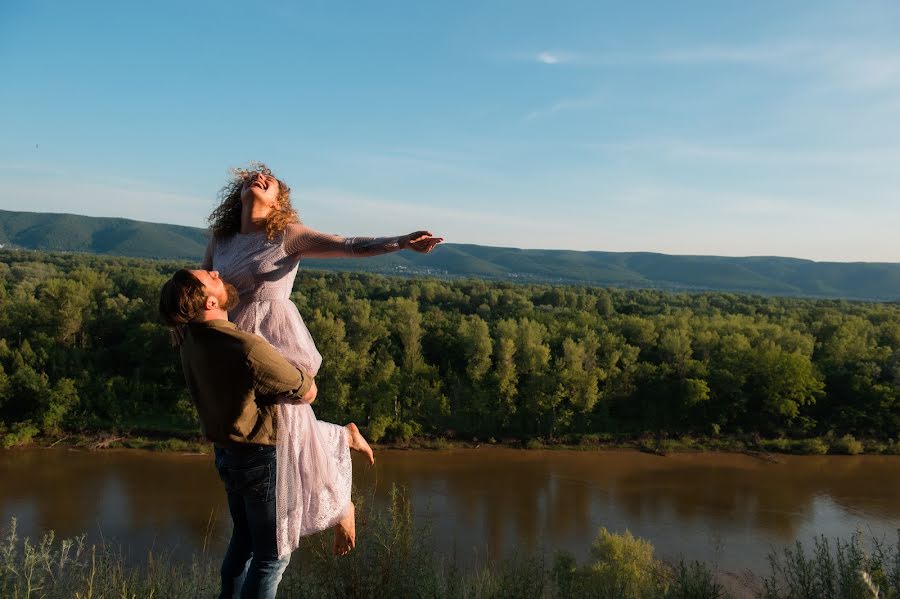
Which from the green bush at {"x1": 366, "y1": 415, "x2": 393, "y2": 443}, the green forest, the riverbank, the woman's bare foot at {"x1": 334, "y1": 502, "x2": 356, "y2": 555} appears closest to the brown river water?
the riverbank

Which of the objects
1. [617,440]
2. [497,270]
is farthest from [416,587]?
[497,270]

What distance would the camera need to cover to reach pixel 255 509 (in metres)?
1.83

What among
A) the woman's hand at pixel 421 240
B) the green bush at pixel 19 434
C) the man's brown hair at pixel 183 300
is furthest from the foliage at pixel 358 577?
the green bush at pixel 19 434

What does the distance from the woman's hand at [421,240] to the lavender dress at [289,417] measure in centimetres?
37

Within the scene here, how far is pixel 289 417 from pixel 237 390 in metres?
0.19

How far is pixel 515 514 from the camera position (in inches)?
616

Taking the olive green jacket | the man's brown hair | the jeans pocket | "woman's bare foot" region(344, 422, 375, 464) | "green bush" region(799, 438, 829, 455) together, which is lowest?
"green bush" region(799, 438, 829, 455)

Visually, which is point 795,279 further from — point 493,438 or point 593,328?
point 493,438

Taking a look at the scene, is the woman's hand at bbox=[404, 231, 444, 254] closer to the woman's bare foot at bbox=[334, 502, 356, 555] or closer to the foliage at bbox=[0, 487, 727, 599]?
the woman's bare foot at bbox=[334, 502, 356, 555]

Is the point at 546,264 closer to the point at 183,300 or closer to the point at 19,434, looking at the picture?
the point at 19,434

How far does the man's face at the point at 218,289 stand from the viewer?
1742 millimetres

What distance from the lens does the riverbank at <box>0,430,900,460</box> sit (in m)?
19.7

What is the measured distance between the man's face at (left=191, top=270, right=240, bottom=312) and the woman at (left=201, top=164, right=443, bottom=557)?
0.34 ft

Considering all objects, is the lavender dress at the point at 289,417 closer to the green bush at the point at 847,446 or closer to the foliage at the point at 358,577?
the foliage at the point at 358,577
